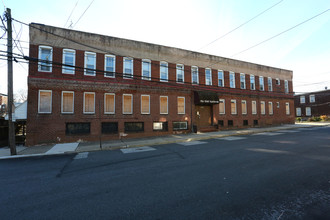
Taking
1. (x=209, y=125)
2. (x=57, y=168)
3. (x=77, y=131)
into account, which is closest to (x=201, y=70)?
(x=209, y=125)

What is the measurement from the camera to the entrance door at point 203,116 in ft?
57.6

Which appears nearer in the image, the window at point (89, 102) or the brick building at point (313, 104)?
the window at point (89, 102)

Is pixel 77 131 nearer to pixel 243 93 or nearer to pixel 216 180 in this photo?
pixel 216 180

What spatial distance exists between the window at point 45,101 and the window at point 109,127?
4.47 meters

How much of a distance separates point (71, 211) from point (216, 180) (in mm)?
3680

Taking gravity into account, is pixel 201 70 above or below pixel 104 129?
above

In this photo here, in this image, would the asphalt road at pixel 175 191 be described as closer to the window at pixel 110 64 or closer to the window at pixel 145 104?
the window at pixel 145 104

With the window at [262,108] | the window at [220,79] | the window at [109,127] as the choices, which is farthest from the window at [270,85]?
the window at [109,127]

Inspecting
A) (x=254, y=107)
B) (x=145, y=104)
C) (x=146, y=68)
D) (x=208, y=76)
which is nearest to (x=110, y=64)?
(x=146, y=68)

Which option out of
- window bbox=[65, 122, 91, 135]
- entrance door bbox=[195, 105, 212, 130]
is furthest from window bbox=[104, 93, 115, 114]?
entrance door bbox=[195, 105, 212, 130]

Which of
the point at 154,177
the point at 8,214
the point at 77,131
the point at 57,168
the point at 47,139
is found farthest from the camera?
the point at 77,131

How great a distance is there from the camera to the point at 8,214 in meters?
2.98

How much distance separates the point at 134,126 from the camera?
14.4 metres

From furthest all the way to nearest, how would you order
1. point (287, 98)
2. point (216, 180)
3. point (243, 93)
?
point (287, 98) → point (243, 93) → point (216, 180)
